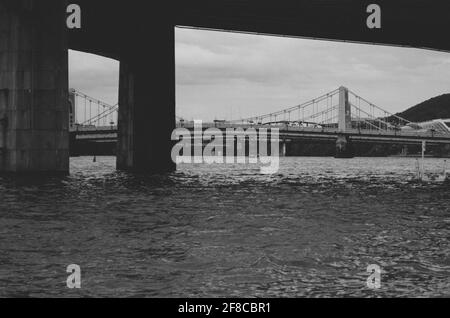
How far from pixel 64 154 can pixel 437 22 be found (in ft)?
172

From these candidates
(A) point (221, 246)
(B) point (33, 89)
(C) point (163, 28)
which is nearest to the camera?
(A) point (221, 246)

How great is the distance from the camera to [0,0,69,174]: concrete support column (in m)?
70.9

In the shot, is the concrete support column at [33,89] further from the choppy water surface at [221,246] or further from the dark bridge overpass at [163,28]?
the choppy water surface at [221,246]

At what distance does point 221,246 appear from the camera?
27.6m

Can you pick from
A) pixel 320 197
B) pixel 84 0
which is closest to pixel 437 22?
pixel 84 0

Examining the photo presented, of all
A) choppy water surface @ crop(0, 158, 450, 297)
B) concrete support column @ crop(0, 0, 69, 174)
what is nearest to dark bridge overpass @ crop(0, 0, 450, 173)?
concrete support column @ crop(0, 0, 69, 174)

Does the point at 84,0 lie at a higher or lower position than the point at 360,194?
higher

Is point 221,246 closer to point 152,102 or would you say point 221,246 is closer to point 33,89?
point 33,89

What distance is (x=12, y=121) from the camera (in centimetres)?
7138

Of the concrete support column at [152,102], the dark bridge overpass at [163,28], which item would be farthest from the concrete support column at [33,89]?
the concrete support column at [152,102]

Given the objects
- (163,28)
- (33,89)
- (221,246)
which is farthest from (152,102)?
(221,246)

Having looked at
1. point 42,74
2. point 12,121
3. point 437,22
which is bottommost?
point 12,121

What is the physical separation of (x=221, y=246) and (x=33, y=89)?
48.2m
